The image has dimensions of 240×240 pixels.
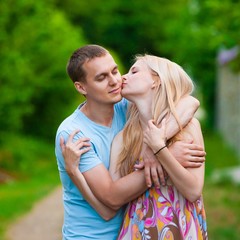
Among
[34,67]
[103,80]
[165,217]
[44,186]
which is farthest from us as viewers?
[34,67]

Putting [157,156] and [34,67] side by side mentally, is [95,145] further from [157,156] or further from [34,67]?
[34,67]

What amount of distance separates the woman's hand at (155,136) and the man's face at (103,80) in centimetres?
27

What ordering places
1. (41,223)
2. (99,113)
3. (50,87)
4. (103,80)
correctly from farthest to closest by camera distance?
(50,87), (41,223), (99,113), (103,80)

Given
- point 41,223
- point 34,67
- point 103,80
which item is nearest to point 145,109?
point 103,80

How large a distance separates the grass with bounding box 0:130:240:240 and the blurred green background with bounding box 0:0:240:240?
0.02 meters

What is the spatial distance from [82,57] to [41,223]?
7.66 m

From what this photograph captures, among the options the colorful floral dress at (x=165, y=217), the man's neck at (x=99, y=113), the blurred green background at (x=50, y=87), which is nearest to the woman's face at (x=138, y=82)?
the man's neck at (x=99, y=113)

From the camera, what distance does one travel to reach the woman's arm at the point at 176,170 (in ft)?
11.5

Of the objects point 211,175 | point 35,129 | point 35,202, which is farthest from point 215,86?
point 35,202

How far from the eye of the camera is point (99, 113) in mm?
3867

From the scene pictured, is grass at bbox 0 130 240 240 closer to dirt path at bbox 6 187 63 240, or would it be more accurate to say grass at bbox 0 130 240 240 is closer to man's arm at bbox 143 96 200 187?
dirt path at bbox 6 187 63 240

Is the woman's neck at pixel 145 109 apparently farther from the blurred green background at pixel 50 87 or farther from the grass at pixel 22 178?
the grass at pixel 22 178

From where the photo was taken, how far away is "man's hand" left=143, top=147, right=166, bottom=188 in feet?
11.7

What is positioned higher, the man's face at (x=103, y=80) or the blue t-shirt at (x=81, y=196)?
the man's face at (x=103, y=80)
